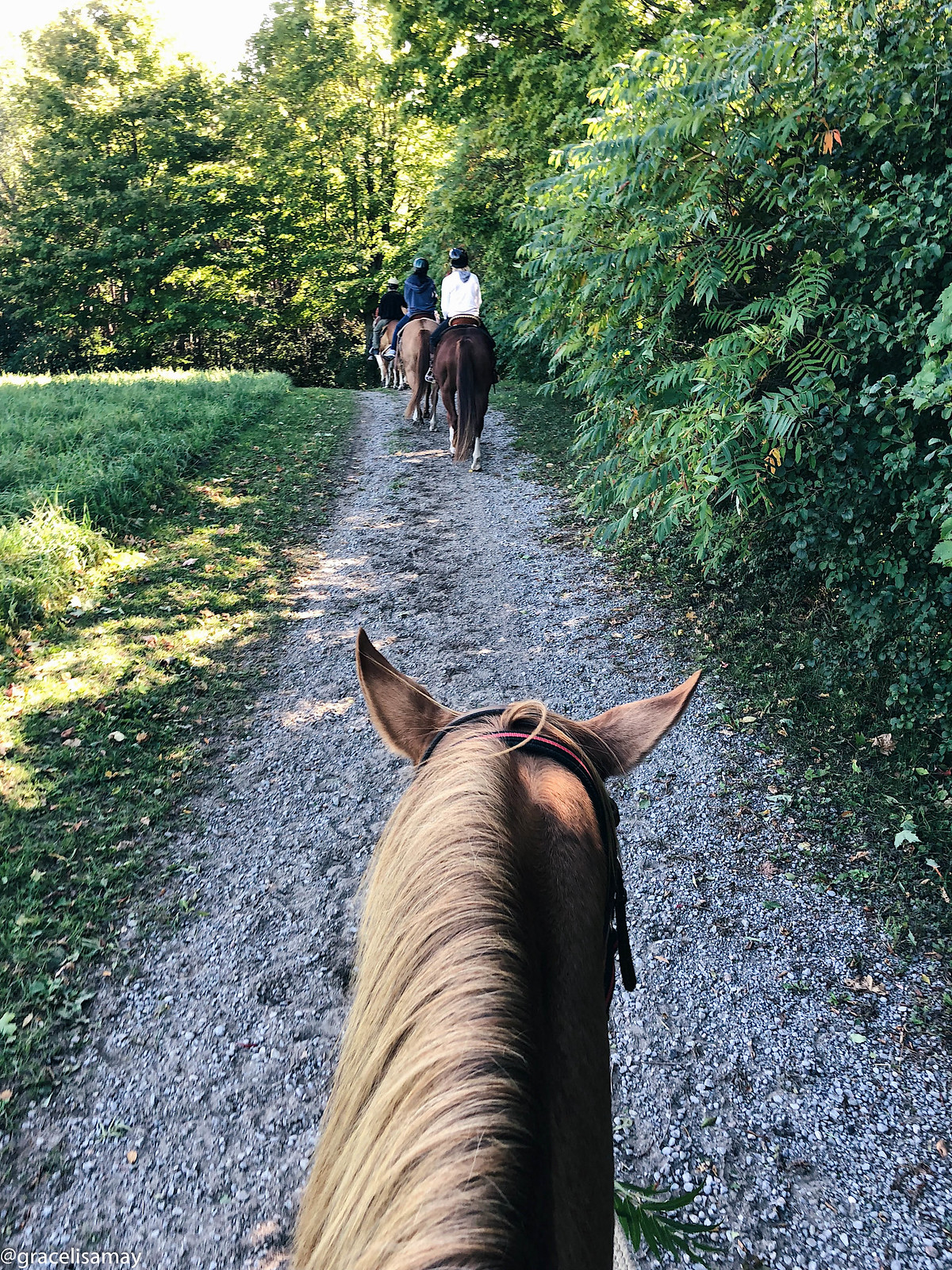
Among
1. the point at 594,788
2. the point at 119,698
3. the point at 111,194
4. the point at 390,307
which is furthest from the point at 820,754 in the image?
the point at 111,194

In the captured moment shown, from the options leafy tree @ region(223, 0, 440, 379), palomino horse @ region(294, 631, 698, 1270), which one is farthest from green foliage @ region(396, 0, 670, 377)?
leafy tree @ region(223, 0, 440, 379)

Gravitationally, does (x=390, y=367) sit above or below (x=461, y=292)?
below

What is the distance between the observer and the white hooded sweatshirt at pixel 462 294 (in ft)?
32.6

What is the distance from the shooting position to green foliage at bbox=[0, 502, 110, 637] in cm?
561

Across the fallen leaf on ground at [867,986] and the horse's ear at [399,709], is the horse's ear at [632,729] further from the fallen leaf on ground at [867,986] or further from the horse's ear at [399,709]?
the fallen leaf on ground at [867,986]

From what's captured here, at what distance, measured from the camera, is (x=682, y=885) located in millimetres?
3678

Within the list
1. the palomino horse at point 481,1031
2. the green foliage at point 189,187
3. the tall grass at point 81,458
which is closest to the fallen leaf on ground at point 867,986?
the palomino horse at point 481,1031

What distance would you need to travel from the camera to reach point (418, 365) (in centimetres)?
1208

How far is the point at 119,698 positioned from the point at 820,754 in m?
4.68

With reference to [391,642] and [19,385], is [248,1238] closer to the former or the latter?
[391,642]

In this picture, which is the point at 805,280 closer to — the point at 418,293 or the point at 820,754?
the point at 820,754

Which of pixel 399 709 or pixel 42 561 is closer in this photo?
pixel 399 709

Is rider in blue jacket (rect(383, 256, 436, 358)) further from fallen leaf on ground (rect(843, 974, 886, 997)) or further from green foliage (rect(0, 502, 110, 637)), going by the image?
fallen leaf on ground (rect(843, 974, 886, 997))

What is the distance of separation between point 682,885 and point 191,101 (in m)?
30.4
